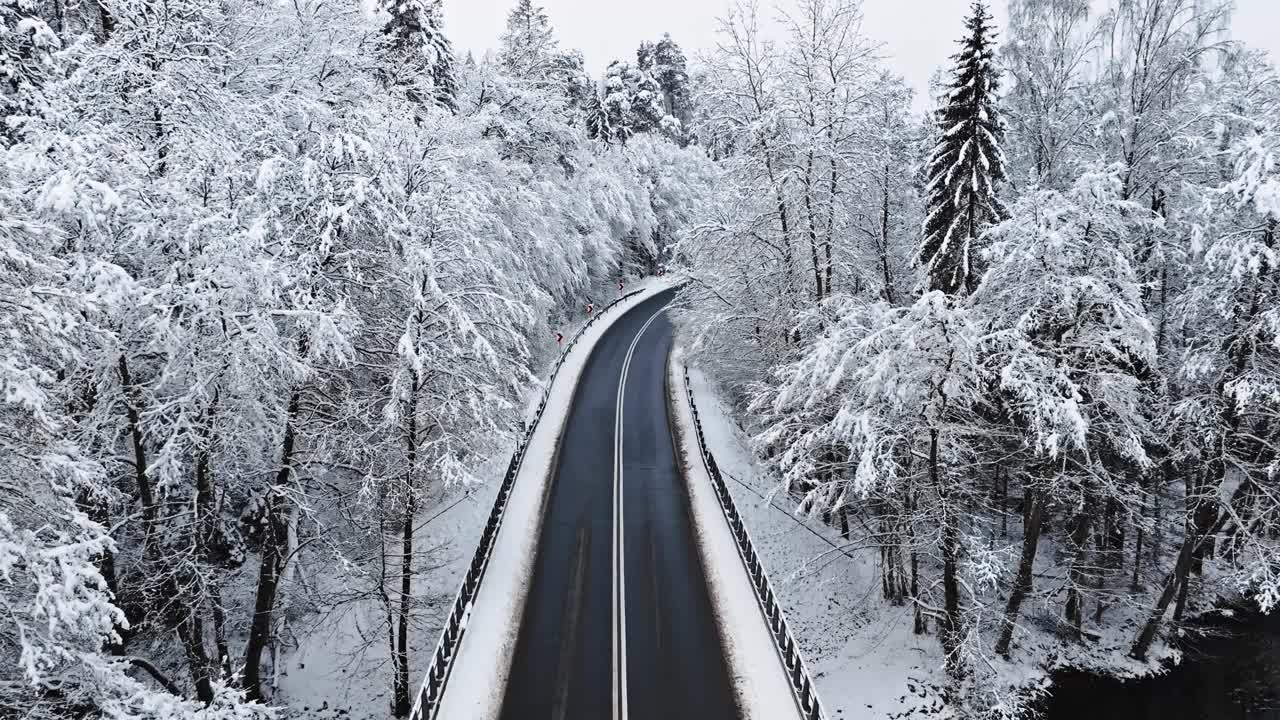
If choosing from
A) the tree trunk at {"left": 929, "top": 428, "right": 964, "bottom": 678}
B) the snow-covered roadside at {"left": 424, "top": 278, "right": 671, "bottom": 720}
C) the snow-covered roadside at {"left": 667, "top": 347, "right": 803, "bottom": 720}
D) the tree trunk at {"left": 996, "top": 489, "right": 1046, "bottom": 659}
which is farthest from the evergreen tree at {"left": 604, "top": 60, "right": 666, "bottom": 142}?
the tree trunk at {"left": 929, "top": 428, "right": 964, "bottom": 678}

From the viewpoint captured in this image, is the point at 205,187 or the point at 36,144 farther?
the point at 205,187

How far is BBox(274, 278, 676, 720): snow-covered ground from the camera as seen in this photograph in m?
15.5

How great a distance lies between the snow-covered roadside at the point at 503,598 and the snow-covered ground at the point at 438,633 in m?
0.03

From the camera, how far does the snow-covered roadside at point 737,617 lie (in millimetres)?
14386

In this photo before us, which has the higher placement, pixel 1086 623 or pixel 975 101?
pixel 975 101

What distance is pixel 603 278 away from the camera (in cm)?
5316

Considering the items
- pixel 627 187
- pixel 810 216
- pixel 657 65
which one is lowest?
pixel 810 216

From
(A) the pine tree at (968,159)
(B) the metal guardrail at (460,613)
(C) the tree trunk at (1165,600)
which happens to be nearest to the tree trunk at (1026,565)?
(C) the tree trunk at (1165,600)

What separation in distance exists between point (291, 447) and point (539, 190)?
987 inches

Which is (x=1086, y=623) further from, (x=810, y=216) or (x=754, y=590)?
(x=810, y=216)

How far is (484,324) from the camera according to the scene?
18.0 metres

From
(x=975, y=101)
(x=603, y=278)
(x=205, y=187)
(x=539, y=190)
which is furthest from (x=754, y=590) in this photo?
(x=603, y=278)

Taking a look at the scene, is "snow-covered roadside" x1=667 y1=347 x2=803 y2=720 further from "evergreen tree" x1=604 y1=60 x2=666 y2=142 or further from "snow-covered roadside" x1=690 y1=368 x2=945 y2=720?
"evergreen tree" x1=604 y1=60 x2=666 y2=142

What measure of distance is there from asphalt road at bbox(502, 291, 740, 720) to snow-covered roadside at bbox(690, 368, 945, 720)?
2.79 meters
